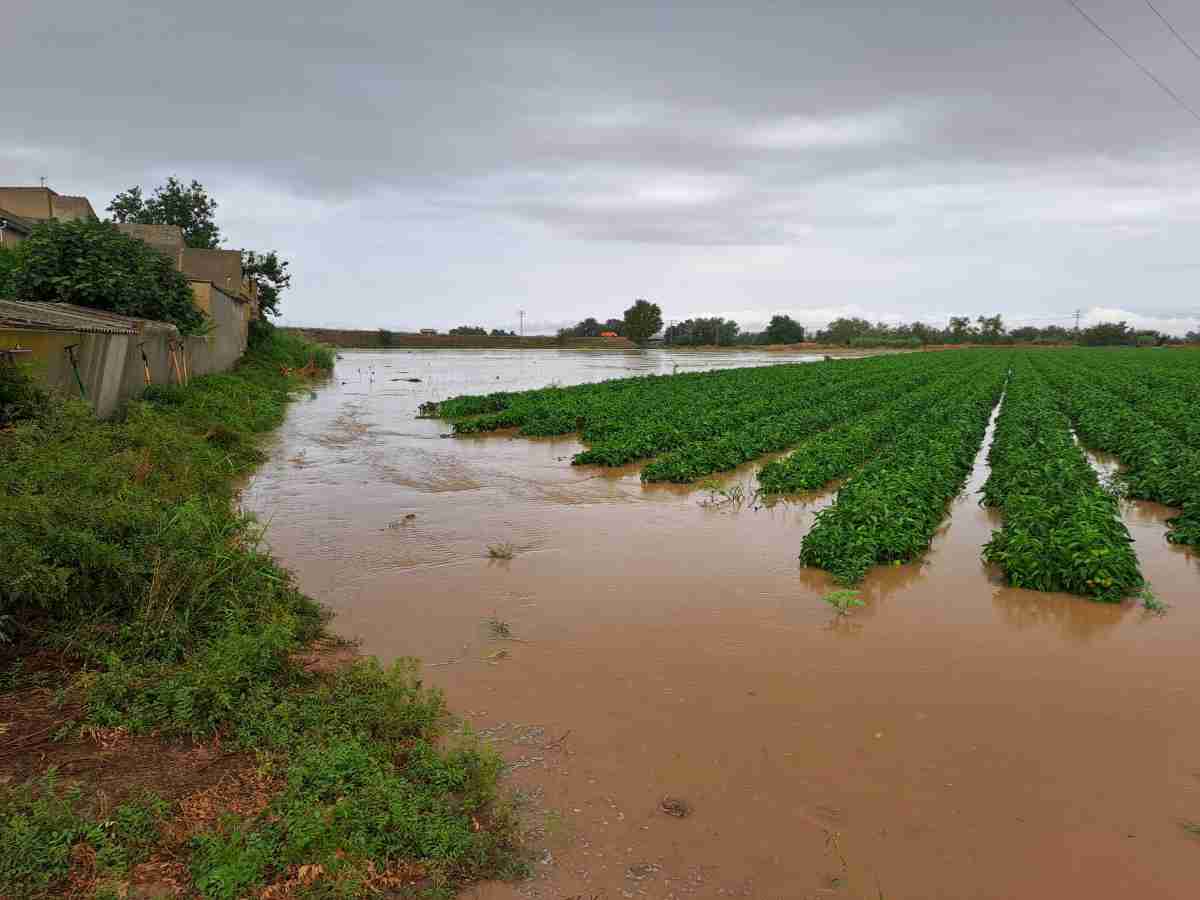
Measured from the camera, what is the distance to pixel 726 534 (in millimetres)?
10203

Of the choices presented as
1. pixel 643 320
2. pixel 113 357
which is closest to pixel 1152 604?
pixel 113 357

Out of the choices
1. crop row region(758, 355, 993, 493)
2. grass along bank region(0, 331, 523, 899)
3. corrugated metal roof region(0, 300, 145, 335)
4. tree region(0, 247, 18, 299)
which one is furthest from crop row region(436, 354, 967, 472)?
tree region(0, 247, 18, 299)

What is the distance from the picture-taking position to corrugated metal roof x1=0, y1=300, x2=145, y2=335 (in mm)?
10375

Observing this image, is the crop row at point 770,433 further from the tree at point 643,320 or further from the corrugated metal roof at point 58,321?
the tree at point 643,320

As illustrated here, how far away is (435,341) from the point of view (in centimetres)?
9400

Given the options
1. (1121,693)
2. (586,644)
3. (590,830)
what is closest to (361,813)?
(590,830)

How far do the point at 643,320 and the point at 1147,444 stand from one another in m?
103

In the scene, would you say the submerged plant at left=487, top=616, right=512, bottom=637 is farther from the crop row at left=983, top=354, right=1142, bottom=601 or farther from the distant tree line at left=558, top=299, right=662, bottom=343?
the distant tree line at left=558, top=299, right=662, bottom=343

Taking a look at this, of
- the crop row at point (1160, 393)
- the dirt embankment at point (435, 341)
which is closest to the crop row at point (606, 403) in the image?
the crop row at point (1160, 393)

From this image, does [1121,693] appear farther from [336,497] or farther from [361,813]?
[336,497]

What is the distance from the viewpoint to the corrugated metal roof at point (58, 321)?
10.4 m

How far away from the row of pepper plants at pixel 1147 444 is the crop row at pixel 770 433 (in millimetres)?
5863

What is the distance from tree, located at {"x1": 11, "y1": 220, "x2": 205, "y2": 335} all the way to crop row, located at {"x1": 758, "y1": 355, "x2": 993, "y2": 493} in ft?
54.0

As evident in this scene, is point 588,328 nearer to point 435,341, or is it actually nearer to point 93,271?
point 435,341
